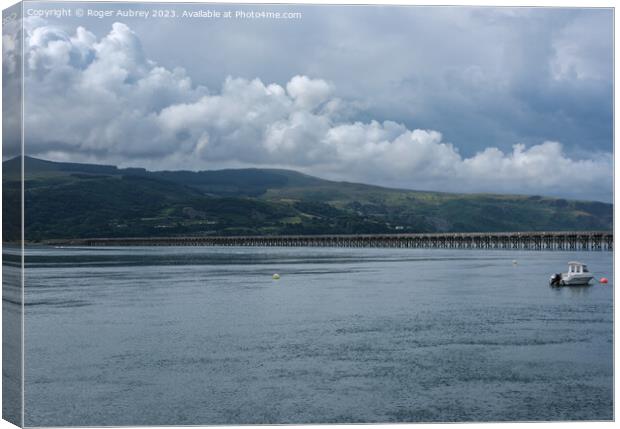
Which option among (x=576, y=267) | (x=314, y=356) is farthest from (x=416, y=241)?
(x=314, y=356)

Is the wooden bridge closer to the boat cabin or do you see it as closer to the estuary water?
the boat cabin

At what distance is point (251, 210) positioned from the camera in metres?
123

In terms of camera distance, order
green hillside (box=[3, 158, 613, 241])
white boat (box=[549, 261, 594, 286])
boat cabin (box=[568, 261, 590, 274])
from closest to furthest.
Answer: white boat (box=[549, 261, 594, 286]) < boat cabin (box=[568, 261, 590, 274]) < green hillside (box=[3, 158, 613, 241])

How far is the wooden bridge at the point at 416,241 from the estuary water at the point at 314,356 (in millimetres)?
44383

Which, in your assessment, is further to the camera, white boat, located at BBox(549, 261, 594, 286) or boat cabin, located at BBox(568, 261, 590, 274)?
boat cabin, located at BBox(568, 261, 590, 274)

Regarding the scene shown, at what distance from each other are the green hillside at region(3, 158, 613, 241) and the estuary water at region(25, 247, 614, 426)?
1085 inches

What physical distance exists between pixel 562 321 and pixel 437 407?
38.0 ft

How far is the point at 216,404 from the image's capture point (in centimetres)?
1548

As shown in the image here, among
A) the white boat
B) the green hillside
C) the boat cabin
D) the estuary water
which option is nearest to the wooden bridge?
the green hillside

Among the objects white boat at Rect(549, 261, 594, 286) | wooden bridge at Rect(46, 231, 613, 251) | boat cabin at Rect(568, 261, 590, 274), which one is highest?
boat cabin at Rect(568, 261, 590, 274)

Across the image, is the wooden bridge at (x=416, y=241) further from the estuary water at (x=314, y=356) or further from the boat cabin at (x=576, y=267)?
the estuary water at (x=314, y=356)

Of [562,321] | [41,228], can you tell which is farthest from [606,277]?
[41,228]

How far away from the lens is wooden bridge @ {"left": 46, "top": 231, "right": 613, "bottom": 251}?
76188 millimetres

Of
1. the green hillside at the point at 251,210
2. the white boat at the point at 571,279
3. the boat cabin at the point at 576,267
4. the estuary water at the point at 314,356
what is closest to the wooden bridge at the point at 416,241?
the green hillside at the point at 251,210
